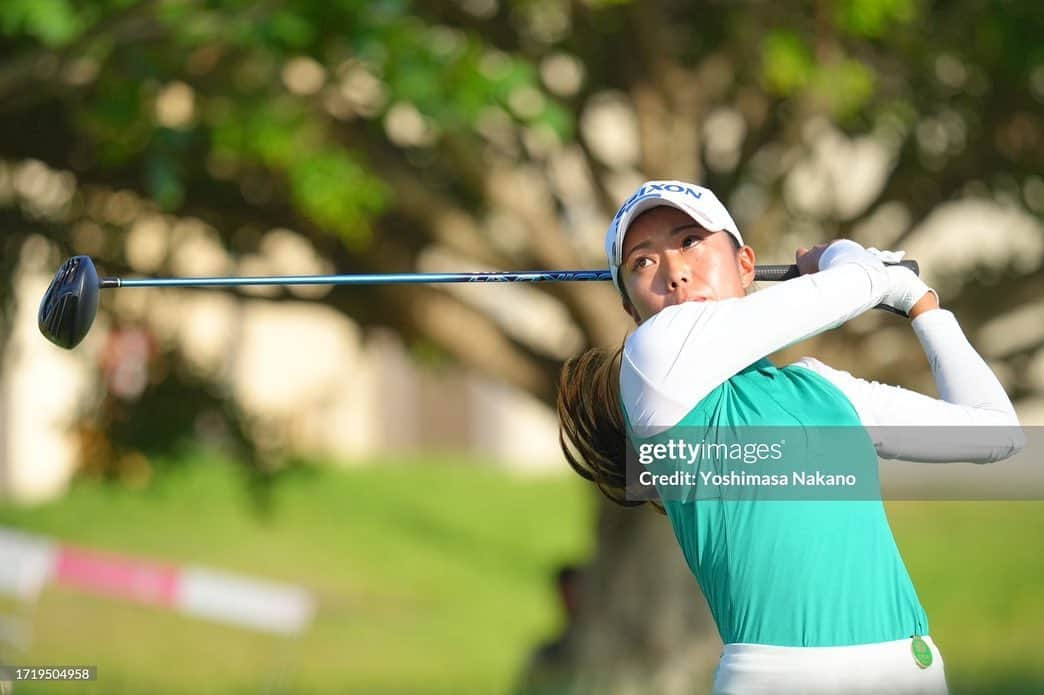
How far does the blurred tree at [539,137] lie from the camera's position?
306 inches

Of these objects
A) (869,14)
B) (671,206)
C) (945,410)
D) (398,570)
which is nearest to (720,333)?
(671,206)

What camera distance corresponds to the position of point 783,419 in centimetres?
320

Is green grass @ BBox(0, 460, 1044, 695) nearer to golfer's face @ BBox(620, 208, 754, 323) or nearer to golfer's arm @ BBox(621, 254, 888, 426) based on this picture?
golfer's face @ BBox(620, 208, 754, 323)

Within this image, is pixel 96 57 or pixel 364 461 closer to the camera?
pixel 96 57

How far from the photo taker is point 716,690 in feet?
10.4

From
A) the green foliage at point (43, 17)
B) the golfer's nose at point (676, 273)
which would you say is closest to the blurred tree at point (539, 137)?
the green foliage at point (43, 17)

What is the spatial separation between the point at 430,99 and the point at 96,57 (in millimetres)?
1477

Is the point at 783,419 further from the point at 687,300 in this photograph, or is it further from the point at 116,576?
the point at 116,576

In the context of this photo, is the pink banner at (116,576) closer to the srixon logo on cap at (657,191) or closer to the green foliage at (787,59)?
the green foliage at (787,59)

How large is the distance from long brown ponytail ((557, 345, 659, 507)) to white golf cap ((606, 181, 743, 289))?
0.23 meters

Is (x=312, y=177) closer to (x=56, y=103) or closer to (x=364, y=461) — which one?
(x=56, y=103)

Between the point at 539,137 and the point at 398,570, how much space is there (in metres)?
12.7

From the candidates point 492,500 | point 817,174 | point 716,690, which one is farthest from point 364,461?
point 716,690

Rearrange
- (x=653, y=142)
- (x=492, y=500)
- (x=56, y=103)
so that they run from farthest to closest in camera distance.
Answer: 1. (x=492, y=500)
2. (x=653, y=142)
3. (x=56, y=103)
